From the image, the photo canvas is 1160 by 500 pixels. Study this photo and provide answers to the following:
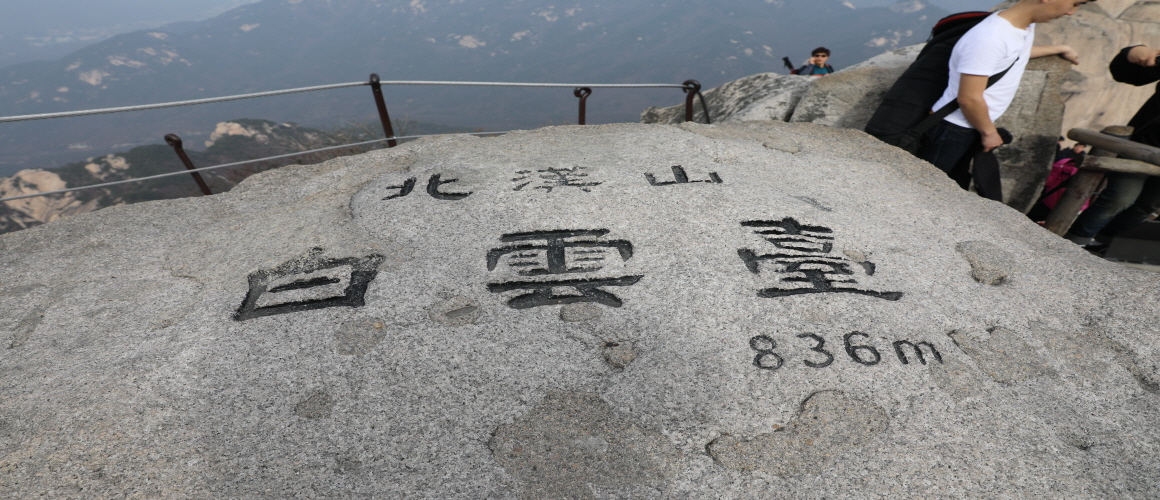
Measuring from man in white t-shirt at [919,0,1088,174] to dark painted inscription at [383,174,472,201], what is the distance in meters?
2.79

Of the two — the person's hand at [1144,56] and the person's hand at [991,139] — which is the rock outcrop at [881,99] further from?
the person's hand at [991,139]

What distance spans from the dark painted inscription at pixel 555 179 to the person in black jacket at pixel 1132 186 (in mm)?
3472

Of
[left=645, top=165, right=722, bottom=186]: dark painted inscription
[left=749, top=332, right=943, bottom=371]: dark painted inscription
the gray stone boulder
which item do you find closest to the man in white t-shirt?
the gray stone boulder

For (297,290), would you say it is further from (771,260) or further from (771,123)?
(771,123)

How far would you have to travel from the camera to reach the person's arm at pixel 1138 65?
316 centimetres

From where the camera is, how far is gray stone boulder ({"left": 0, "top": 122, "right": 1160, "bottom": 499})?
1.47 m

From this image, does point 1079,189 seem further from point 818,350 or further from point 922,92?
point 818,350

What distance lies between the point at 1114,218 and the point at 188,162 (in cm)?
650

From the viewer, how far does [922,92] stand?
3.39 m

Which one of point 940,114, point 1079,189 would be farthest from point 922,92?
point 1079,189

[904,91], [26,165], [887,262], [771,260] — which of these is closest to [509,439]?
[771,260]

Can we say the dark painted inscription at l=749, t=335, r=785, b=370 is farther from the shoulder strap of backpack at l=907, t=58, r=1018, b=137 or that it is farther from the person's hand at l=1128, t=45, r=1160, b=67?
the person's hand at l=1128, t=45, r=1160, b=67

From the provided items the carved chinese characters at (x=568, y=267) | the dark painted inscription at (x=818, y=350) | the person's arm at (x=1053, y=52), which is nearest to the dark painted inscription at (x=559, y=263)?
the carved chinese characters at (x=568, y=267)

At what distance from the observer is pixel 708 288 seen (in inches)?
84.2
